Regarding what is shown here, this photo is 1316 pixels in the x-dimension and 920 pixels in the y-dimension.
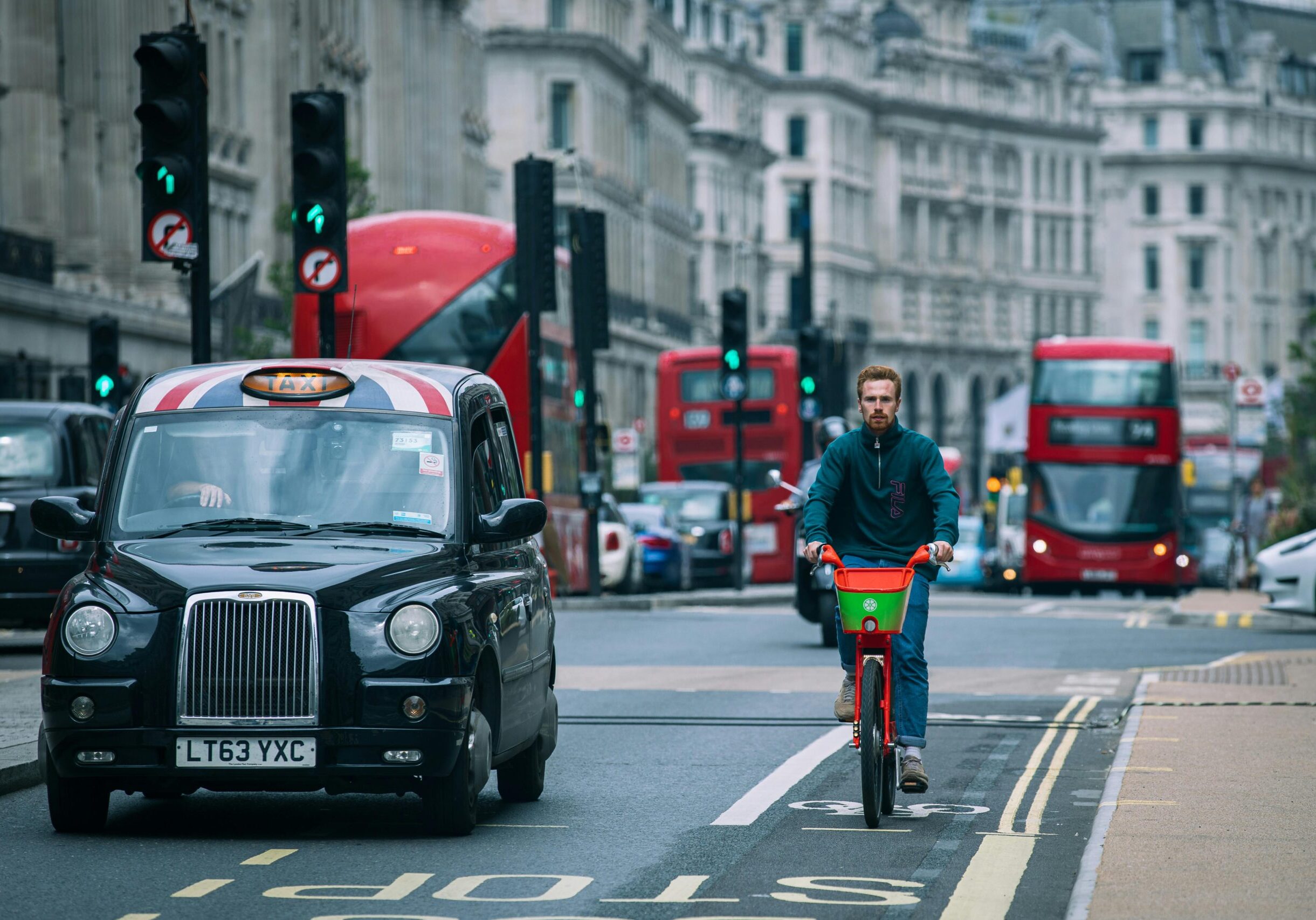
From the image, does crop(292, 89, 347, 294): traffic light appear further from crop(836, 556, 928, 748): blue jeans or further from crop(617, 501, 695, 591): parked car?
crop(617, 501, 695, 591): parked car

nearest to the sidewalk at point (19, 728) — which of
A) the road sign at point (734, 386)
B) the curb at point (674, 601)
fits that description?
the curb at point (674, 601)

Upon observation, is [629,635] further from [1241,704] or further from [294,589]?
[294,589]

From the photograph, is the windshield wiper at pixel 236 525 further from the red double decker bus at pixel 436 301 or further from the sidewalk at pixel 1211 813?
the red double decker bus at pixel 436 301

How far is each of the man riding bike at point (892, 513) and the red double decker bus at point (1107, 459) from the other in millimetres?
33875

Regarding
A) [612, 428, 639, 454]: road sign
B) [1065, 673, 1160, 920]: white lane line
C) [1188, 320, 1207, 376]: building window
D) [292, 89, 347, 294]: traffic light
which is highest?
[1188, 320, 1207, 376]: building window

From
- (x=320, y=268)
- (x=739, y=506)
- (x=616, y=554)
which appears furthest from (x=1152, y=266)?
(x=320, y=268)

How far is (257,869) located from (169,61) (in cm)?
679

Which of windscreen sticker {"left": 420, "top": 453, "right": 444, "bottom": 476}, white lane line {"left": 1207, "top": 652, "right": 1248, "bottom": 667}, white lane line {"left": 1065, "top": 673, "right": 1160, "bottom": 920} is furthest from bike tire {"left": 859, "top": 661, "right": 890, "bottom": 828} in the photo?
white lane line {"left": 1207, "top": 652, "right": 1248, "bottom": 667}

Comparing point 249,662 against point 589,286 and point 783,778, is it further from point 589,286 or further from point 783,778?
point 589,286

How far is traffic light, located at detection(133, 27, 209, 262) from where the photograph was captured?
14914 millimetres

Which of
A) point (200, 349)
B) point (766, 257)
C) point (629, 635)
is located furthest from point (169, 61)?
point (766, 257)

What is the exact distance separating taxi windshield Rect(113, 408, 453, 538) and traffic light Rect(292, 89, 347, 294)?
258 inches

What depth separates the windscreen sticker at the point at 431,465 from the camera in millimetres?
10766

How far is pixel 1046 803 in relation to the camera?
38.3ft
